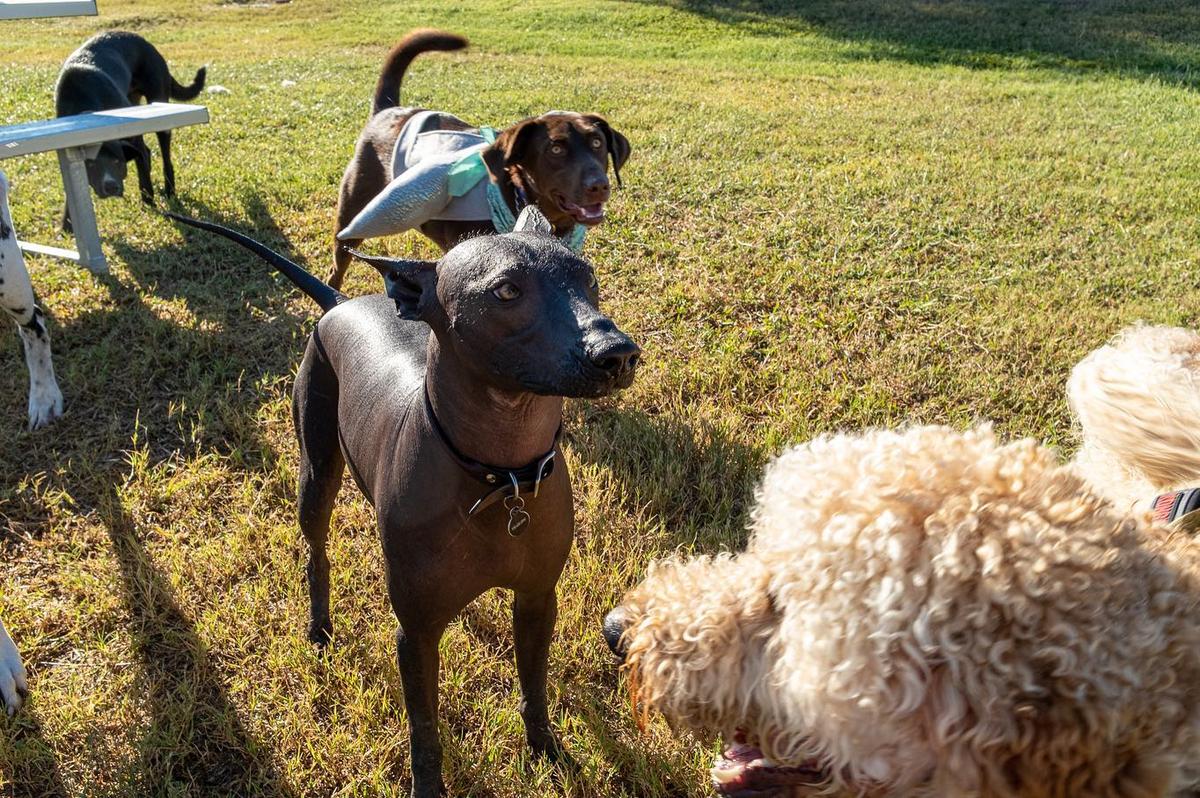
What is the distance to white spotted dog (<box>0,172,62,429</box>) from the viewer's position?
4145 millimetres

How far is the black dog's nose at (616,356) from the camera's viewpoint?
1.63 m

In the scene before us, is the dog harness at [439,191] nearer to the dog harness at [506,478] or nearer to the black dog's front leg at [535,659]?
the dog harness at [506,478]

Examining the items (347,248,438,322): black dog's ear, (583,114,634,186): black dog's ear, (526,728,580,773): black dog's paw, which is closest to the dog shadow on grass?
(526,728,580,773): black dog's paw

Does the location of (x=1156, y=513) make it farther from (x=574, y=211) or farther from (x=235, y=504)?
(x=235, y=504)

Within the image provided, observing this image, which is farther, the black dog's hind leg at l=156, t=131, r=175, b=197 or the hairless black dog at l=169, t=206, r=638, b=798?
the black dog's hind leg at l=156, t=131, r=175, b=197

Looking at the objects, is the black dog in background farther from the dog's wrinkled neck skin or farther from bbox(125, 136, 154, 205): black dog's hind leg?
the dog's wrinkled neck skin

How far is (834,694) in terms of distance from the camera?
147 cm

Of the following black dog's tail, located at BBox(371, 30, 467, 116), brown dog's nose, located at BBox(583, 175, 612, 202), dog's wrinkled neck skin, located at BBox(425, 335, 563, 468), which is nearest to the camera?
dog's wrinkled neck skin, located at BBox(425, 335, 563, 468)

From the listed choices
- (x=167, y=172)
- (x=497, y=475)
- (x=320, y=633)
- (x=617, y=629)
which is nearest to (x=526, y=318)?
(x=497, y=475)

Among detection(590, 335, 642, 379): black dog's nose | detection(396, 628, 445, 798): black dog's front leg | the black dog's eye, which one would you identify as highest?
the black dog's eye

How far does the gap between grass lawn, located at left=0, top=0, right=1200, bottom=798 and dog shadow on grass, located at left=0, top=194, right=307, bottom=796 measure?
16 millimetres

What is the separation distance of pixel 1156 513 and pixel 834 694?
1119mm

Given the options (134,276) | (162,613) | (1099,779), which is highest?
(1099,779)

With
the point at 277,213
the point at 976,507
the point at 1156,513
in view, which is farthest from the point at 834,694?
the point at 277,213
